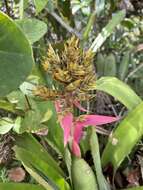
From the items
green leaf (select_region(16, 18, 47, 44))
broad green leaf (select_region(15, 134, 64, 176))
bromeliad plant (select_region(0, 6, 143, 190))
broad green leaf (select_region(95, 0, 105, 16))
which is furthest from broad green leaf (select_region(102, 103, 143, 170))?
broad green leaf (select_region(95, 0, 105, 16))

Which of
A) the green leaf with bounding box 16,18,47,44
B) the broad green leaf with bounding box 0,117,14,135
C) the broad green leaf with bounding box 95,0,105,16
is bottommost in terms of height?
the broad green leaf with bounding box 0,117,14,135

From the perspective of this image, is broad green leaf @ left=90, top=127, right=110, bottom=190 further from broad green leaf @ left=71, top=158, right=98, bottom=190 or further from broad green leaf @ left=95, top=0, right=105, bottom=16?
broad green leaf @ left=95, top=0, right=105, bottom=16

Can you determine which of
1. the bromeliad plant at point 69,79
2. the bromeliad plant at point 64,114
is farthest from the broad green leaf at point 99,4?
the bromeliad plant at point 69,79

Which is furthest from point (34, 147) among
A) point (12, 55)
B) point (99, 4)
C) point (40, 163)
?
point (99, 4)

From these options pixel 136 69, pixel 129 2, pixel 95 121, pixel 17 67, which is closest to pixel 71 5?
pixel 129 2

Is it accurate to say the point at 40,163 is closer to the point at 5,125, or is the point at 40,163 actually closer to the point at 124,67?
the point at 5,125

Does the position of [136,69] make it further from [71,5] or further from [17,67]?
[17,67]
